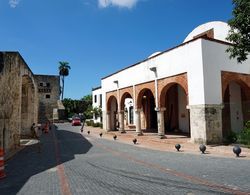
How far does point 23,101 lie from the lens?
78.5 ft

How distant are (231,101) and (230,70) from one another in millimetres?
3542

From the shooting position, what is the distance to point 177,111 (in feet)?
81.0

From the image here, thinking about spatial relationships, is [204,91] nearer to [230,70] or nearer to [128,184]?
[230,70]

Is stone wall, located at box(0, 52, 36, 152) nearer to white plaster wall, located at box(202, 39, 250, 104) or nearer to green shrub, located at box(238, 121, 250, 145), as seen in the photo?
white plaster wall, located at box(202, 39, 250, 104)

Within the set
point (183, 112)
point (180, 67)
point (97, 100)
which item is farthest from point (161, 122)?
point (97, 100)

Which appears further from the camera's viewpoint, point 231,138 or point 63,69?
point 63,69

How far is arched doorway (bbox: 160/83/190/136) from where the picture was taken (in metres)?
23.5

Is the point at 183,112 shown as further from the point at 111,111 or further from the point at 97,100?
the point at 97,100

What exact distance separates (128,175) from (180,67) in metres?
11.0

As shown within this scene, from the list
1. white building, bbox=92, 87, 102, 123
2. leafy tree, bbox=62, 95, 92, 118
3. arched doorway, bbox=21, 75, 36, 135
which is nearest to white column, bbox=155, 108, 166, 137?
arched doorway, bbox=21, 75, 36, 135

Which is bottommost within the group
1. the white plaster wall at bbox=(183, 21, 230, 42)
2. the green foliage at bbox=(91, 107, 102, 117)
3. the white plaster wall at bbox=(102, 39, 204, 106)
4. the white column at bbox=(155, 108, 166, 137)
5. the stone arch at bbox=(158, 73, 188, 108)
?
the white column at bbox=(155, 108, 166, 137)

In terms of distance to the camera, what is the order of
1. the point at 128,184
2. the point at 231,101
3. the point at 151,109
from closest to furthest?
the point at 128,184 → the point at 231,101 → the point at 151,109

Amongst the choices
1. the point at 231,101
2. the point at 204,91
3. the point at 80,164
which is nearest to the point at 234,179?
the point at 80,164

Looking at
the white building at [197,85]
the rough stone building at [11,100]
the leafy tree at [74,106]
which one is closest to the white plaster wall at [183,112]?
the white building at [197,85]
